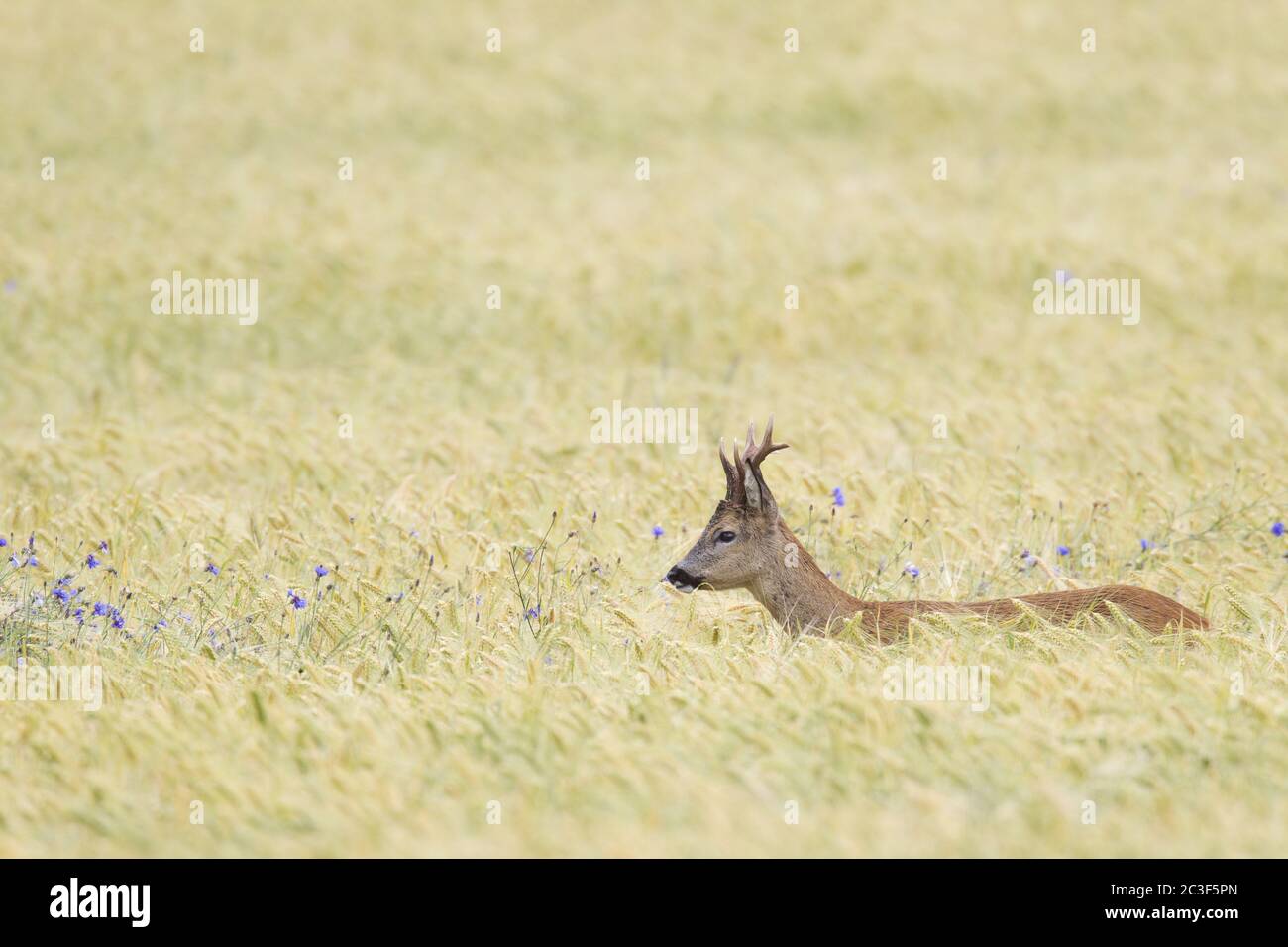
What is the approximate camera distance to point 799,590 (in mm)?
7457

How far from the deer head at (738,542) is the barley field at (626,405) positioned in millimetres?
288

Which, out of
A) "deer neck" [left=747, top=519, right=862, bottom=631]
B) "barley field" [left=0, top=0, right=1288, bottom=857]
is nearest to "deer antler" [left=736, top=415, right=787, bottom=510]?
"deer neck" [left=747, top=519, right=862, bottom=631]

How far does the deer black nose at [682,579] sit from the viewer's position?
24.4ft

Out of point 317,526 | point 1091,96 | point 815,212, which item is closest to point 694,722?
point 317,526

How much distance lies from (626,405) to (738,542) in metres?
5.94

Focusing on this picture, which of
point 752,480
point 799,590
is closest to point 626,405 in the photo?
point 752,480

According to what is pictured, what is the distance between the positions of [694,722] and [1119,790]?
1435 millimetres

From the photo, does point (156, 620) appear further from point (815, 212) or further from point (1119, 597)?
point (815, 212)

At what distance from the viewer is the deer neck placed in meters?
7.43

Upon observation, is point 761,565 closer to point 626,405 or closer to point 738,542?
point 738,542

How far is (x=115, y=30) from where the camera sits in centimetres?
2834

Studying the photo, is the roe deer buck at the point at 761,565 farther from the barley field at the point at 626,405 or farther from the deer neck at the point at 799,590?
the barley field at the point at 626,405

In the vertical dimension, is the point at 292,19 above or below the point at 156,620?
above

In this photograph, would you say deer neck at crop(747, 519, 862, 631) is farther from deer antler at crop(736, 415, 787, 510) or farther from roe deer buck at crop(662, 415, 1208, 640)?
deer antler at crop(736, 415, 787, 510)
